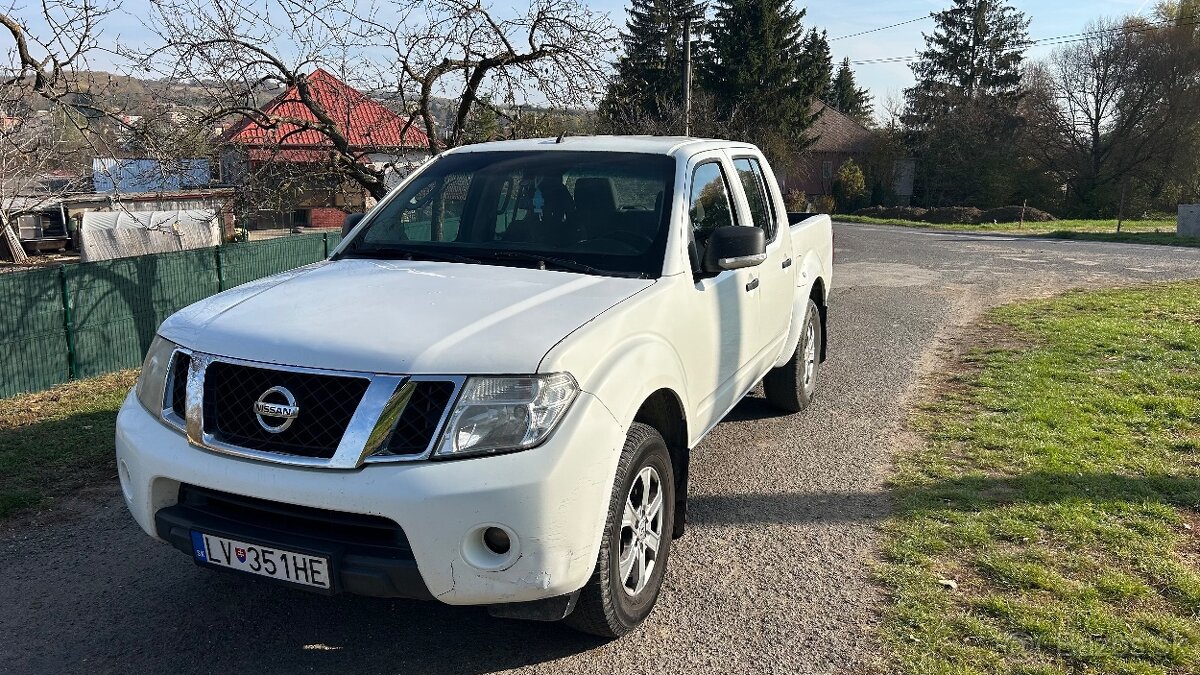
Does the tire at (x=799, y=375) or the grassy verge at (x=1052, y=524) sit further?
the tire at (x=799, y=375)

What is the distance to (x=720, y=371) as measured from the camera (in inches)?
167

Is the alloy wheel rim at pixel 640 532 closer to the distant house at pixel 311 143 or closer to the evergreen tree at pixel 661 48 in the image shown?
the distant house at pixel 311 143

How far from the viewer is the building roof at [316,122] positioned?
938 cm

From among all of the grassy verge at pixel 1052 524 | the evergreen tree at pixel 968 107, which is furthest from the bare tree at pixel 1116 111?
the grassy verge at pixel 1052 524

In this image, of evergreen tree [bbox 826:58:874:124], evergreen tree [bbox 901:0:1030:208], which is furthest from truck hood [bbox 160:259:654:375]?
evergreen tree [bbox 826:58:874:124]

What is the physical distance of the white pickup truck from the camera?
8.88ft

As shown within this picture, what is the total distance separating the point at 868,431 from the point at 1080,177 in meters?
47.4

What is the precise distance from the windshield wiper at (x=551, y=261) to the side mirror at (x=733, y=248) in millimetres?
484

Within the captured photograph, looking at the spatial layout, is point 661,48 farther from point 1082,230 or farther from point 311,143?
point 311,143

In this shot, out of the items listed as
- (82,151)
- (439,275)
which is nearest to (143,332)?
(82,151)

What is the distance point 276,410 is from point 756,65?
147 ft

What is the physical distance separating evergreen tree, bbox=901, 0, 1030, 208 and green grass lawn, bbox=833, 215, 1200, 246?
9488mm

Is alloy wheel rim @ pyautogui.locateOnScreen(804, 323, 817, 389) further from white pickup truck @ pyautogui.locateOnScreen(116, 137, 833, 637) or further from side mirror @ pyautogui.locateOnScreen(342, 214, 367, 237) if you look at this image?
side mirror @ pyautogui.locateOnScreen(342, 214, 367, 237)

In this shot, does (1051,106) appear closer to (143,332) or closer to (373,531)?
(143,332)
